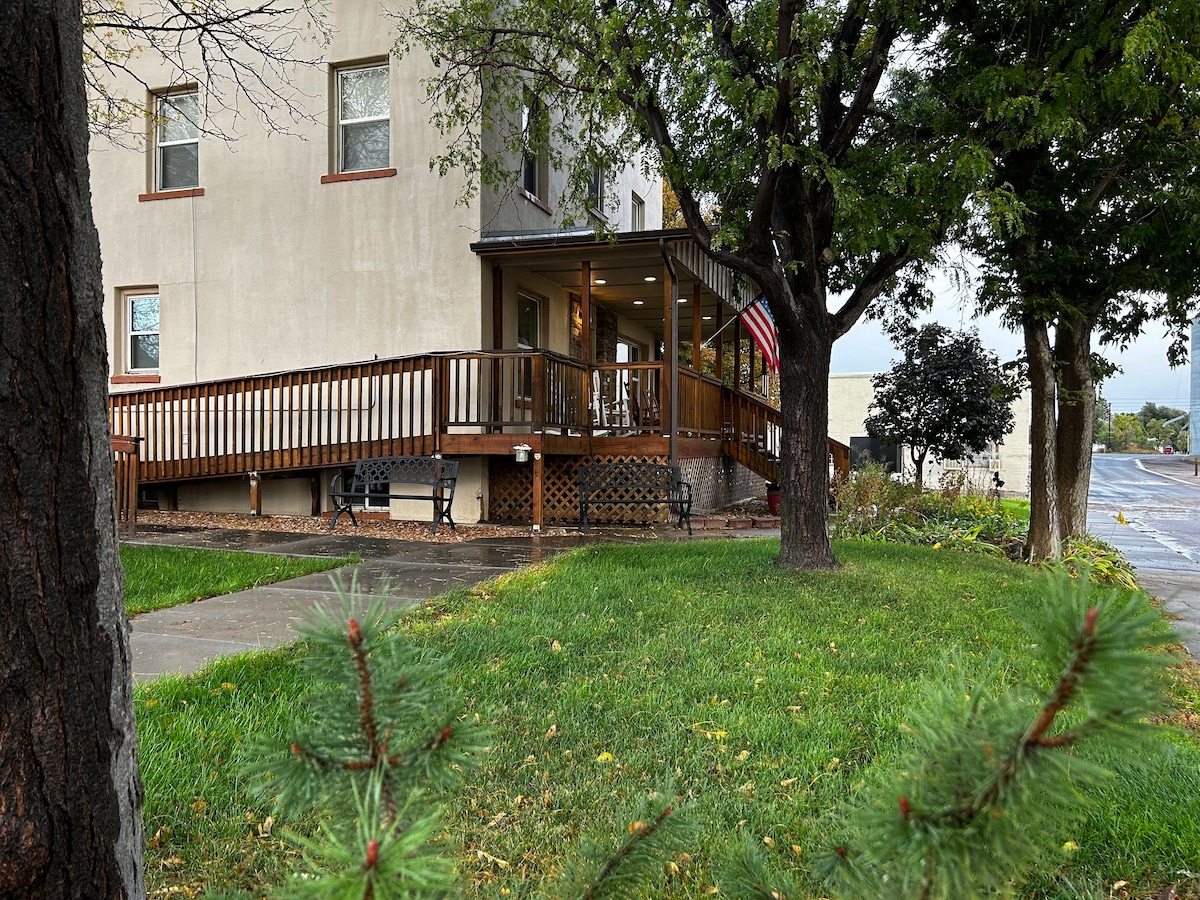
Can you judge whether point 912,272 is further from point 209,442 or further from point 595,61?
point 209,442

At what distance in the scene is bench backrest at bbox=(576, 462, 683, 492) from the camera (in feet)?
37.3

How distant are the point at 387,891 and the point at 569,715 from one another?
3.18m

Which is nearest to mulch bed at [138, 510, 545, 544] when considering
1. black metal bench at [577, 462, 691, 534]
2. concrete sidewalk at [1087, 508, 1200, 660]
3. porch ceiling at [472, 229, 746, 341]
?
black metal bench at [577, 462, 691, 534]

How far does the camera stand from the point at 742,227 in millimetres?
8828

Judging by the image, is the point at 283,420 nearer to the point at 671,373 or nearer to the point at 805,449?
the point at 671,373

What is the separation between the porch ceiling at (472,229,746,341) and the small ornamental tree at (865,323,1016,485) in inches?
148

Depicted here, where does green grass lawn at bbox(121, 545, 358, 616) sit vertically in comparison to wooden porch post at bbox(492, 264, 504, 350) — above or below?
below

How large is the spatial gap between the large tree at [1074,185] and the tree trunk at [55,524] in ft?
21.4

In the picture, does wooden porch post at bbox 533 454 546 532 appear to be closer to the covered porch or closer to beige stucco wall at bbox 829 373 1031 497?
the covered porch

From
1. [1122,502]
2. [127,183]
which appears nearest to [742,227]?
[127,183]

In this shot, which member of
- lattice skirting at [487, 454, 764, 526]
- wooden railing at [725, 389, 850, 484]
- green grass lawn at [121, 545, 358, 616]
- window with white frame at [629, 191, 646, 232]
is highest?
window with white frame at [629, 191, 646, 232]

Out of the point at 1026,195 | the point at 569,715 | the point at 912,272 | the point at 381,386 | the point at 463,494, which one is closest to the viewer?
the point at 569,715

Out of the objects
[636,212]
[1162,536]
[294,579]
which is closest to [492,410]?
[294,579]

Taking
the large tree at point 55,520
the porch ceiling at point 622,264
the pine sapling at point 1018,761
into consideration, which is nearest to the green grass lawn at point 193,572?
the large tree at point 55,520
